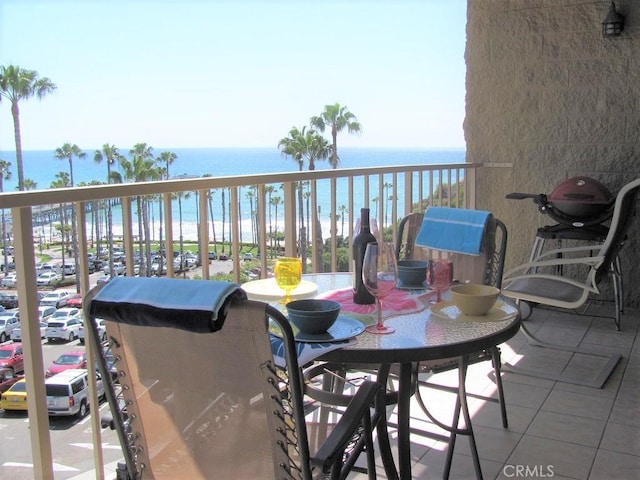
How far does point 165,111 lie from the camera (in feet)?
→ 174

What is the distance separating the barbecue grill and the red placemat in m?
2.71

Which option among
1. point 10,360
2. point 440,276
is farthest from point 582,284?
point 10,360

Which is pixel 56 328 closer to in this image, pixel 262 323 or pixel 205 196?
pixel 205 196

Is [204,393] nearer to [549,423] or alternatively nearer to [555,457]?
[555,457]

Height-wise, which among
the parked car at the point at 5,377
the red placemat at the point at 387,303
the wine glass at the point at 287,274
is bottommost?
the parked car at the point at 5,377

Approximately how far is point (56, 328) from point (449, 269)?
17.9m

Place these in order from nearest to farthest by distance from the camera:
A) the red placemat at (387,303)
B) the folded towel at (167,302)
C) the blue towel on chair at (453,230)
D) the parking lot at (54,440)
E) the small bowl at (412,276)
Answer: the folded towel at (167,302), the red placemat at (387,303), the small bowl at (412,276), the blue towel on chair at (453,230), the parking lot at (54,440)

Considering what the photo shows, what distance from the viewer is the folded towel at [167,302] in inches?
40.4

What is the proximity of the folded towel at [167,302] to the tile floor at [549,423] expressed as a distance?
152cm

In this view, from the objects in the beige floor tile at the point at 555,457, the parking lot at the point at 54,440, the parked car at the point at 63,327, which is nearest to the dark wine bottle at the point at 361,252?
the beige floor tile at the point at 555,457

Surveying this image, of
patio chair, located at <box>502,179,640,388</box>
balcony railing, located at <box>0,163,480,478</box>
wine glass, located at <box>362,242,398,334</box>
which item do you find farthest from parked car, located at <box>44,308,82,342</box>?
wine glass, located at <box>362,242,398,334</box>

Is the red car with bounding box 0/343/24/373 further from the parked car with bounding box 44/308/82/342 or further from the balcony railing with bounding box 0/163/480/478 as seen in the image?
the balcony railing with bounding box 0/163/480/478

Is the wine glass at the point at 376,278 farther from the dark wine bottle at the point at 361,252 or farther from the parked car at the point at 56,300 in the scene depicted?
the parked car at the point at 56,300

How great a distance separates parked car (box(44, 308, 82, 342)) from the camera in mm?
17438
